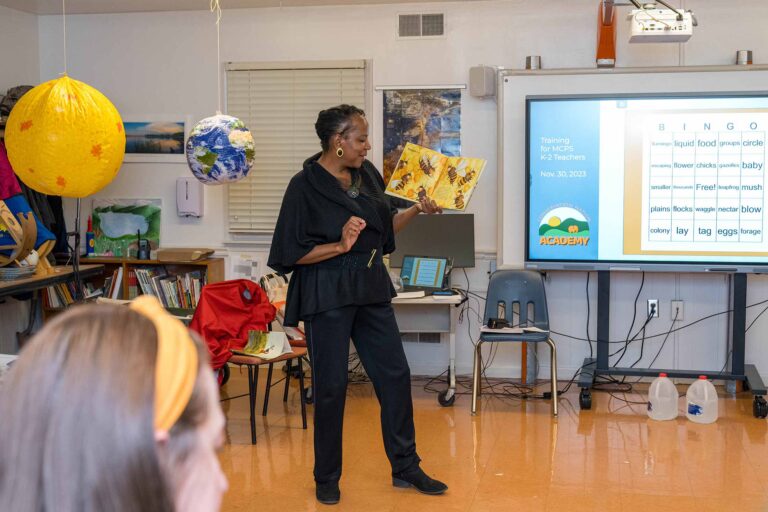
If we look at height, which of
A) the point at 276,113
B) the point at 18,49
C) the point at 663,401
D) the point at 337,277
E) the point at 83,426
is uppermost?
the point at 18,49

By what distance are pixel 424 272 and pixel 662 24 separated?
205cm

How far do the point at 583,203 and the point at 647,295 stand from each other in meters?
0.84

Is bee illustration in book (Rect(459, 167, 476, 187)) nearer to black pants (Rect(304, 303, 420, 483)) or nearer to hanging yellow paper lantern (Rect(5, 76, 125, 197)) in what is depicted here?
black pants (Rect(304, 303, 420, 483))

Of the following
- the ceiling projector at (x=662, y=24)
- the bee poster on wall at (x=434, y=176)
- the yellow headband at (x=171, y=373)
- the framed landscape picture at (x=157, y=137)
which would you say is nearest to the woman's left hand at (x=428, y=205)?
the bee poster on wall at (x=434, y=176)

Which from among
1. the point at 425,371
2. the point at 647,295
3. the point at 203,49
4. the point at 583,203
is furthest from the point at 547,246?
the point at 203,49

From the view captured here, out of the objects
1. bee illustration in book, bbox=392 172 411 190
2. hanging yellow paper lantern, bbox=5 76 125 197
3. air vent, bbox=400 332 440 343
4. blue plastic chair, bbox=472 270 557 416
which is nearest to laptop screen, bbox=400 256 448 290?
blue plastic chair, bbox=472 270 557 416

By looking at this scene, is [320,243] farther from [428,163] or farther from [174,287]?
[174,287]

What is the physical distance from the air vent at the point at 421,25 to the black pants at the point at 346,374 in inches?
114

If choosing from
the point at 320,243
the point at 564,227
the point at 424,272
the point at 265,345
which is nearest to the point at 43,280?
the point at 265,345

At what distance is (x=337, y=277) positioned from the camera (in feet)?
11.9

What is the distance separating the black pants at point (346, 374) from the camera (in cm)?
361

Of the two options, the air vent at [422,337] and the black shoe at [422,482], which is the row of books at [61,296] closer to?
the air vent at [422,337]

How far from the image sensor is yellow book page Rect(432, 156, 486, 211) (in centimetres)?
415

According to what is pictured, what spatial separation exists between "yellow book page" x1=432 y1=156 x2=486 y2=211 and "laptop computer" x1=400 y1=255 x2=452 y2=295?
1.28 m
